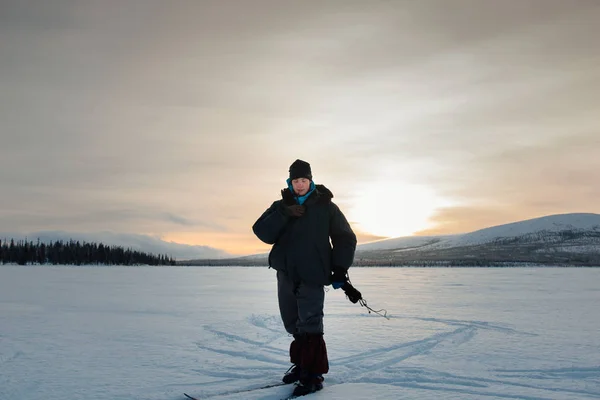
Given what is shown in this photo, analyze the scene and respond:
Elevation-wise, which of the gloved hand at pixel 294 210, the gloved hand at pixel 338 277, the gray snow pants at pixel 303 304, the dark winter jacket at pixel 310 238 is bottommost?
the gray snow pants at pixel 303 304

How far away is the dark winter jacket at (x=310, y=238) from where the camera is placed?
15.1 ft

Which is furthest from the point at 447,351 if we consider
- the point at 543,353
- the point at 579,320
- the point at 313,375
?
the point at 579,320

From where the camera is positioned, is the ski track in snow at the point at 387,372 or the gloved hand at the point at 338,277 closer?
the ski track in snow at the point at 387,372

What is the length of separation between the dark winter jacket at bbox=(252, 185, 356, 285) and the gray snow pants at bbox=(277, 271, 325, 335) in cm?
10

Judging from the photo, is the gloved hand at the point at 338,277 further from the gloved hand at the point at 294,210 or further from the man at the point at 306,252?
the gloved hand at the point at 294,210

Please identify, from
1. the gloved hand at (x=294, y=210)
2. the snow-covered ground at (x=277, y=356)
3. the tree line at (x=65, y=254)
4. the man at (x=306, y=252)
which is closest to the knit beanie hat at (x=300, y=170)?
the man at (x=306, y=252)

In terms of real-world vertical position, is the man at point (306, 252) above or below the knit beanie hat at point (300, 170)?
below

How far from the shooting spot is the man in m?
4.57

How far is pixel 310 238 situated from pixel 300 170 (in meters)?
0.71

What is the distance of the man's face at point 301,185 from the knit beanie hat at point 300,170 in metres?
0.03

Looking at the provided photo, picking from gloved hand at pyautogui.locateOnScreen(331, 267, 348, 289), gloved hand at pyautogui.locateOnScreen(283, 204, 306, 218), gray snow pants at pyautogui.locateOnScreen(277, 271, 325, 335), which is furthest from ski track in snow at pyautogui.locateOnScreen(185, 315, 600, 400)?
gloved hand at pyautogui.locateOnScreen(283, 204, 306, 218)

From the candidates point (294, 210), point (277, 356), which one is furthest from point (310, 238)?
point (277, 356)

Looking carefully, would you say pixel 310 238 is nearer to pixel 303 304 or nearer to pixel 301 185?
pixel 301 185

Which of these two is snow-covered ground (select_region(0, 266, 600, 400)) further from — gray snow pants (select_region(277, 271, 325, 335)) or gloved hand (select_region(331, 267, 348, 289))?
gloved hand (select_region(331, 267, 348, 289))
